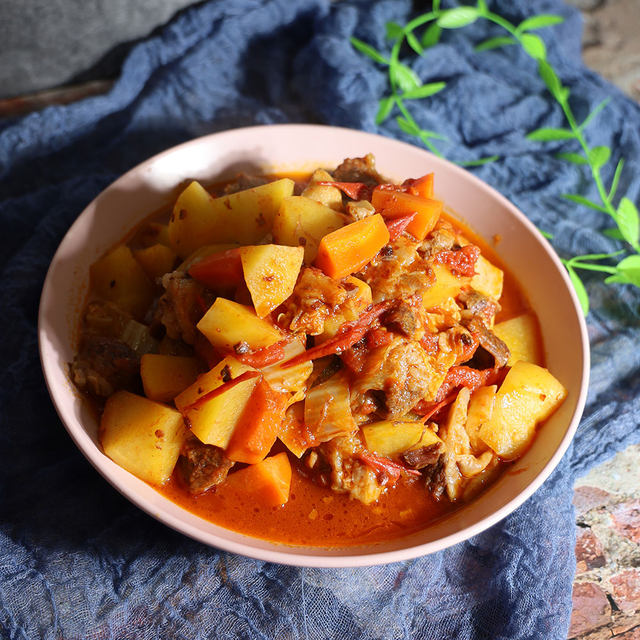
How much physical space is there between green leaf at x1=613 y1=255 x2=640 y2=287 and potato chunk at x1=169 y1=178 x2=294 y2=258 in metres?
1.98

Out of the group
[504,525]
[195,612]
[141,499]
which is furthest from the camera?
[504,525]

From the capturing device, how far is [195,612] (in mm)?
2885

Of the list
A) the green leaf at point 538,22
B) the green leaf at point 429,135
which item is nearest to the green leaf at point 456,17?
the green leaf at point 538,22

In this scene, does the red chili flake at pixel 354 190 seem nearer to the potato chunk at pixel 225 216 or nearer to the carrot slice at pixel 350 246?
the potato chunk at pixel 225 216

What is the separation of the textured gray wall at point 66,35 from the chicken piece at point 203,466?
3.12m

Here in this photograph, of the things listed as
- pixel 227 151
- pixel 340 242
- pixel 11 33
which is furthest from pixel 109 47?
pixel 340 242

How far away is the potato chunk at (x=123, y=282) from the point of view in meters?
3.40

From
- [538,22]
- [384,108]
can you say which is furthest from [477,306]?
[538,22]

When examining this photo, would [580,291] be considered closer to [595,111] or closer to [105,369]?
[595,111]

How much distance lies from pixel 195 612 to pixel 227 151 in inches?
93.0

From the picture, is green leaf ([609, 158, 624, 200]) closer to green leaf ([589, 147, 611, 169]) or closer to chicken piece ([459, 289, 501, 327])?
green leaf ([589, 147, 611, 169])

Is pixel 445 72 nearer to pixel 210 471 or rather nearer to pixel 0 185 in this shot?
pixel 0 185

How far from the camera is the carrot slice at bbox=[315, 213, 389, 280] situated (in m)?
2.82

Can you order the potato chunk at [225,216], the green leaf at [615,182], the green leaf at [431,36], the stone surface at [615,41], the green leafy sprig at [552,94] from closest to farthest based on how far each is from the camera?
the potato chunk at [225,216] < the green leafy sprig at [552,94] < the green leaf at [615,182] < the green leaf at [431,36] < the stone surface at [615,41]
